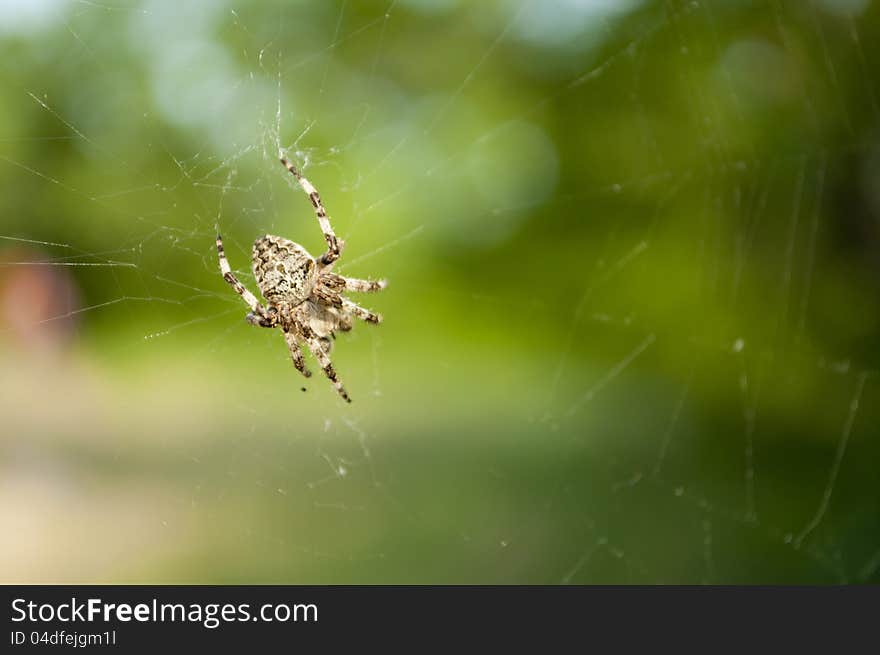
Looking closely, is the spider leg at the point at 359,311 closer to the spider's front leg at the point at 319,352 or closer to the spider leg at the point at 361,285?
the spider leg at the point at 361,285

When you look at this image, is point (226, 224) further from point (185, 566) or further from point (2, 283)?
point (2, 283)

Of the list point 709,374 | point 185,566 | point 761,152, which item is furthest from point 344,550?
point 761,152

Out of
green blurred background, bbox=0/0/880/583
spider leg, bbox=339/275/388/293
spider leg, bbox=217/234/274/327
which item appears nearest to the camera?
spider leg, bbox=217/234/274/327

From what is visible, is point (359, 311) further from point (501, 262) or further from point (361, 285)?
point (501, 262)

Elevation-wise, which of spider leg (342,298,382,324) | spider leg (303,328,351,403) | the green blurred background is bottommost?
spider leg (303,328,351,403)

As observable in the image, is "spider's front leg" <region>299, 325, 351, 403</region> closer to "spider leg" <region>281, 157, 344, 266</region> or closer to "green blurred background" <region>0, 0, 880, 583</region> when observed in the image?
"spider leg" <region>281, 157, 344, 266</region>

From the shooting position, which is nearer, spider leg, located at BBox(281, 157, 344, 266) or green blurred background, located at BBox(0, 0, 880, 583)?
spider leg, located at BBox(281, 157, 344, 266)

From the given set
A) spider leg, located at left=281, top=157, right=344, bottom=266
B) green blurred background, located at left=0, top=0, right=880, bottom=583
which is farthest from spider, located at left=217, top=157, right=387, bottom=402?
green blurred background, located at left=0, top=0, right=880, bottom=583
